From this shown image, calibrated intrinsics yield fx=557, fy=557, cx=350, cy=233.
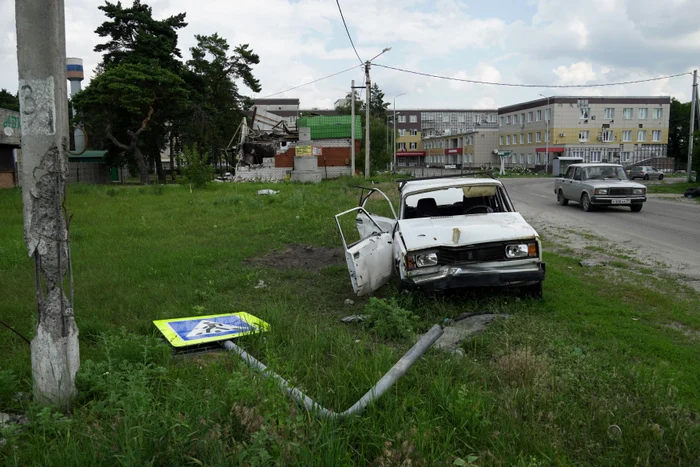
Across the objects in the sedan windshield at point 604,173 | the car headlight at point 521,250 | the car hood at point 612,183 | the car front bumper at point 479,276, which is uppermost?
the sedan windshield at point 604,173

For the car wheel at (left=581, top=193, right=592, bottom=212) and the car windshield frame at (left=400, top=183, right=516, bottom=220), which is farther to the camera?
the car wheel at (left=581, top=193, right=592, bottom=212)

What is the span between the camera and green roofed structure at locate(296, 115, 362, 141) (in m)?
53.7

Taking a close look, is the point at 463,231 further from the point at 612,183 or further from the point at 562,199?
the point at 562,199

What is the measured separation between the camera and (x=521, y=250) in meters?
6.68

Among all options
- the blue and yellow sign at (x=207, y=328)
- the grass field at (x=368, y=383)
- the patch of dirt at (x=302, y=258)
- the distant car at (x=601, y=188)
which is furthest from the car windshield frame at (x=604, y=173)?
the blue and yellow sign at (x=207, y=328)

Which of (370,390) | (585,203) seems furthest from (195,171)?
(370,390)

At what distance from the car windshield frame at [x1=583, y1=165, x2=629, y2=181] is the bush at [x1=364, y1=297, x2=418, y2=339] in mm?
16087

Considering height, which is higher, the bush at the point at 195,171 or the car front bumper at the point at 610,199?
the bush at the point at 195,171

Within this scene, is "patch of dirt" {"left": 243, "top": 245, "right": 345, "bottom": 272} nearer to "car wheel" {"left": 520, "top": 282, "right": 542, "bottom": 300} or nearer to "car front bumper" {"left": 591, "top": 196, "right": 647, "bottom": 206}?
"car wheel" {"left": 520, "top": 282, "right": 542, "bottom": 300}

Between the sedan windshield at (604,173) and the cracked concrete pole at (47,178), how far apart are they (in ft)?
62.7

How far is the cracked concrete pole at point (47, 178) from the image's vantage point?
3.69m

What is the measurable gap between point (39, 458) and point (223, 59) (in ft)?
178

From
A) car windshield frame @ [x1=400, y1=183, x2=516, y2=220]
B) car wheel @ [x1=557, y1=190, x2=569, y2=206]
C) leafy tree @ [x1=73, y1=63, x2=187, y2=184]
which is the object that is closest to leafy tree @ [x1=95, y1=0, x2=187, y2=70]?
leafy tree @ [x1=73, y1=63, x2=187, y2=184]

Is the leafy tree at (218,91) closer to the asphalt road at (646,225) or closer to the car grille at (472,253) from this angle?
the asphalt road at (646,225)
